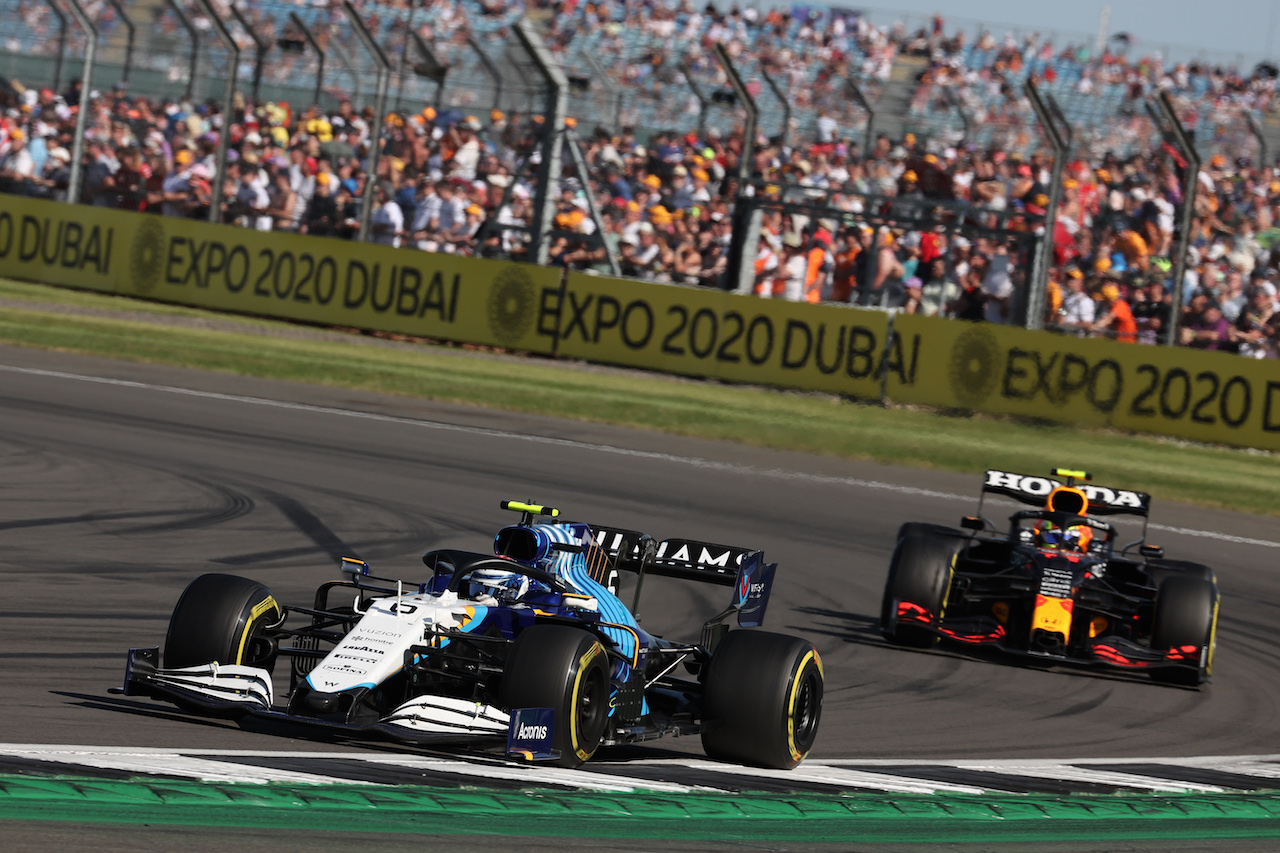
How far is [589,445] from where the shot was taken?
53.4 feet

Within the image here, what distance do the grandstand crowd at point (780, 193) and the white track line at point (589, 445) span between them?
5912 mm

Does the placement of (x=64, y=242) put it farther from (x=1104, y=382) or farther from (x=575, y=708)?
(x=575, y=708)

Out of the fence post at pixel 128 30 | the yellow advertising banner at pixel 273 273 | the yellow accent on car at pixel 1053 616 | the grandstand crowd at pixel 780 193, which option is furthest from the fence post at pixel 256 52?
the yellow accent on car at pixel 1053 616

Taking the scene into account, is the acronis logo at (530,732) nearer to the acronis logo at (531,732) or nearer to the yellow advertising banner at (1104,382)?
the acronis logo at (531,732)

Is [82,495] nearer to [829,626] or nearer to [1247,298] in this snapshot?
[829,626]

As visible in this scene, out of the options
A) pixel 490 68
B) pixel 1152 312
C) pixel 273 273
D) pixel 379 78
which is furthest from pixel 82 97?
pixel 1152 312

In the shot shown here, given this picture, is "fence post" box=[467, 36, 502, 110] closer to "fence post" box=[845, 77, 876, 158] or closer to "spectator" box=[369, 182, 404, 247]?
"spectator" box=[369, 182, 404, 247]

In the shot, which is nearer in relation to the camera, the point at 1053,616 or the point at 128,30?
the point at 1053,616

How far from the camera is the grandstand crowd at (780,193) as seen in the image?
68.7 feet

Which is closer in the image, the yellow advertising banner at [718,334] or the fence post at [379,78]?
the yellow advertising banner at [718,334]

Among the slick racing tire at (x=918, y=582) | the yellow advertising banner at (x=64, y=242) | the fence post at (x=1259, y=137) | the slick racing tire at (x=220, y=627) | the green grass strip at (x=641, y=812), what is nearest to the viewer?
the green grass strip at (x=641, y=812)

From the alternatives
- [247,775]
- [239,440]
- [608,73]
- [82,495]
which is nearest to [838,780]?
[247,775]

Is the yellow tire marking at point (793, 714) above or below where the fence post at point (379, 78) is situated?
below

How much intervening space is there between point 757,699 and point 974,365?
49.4 feet
